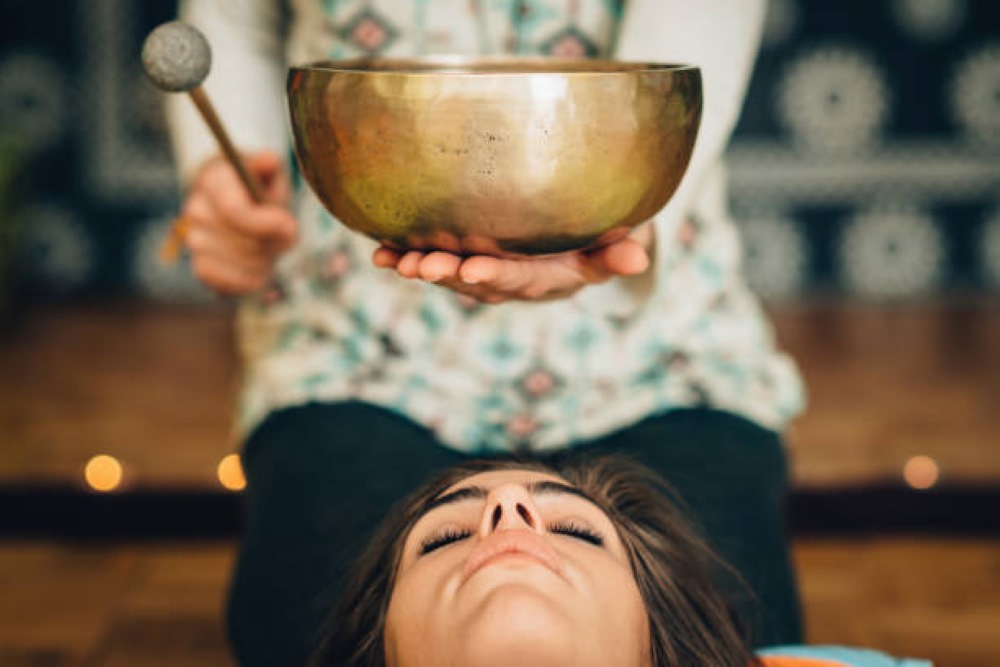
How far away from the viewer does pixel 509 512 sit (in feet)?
2.78

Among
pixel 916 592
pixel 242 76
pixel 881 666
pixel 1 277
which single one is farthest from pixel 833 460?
pixel 1 277

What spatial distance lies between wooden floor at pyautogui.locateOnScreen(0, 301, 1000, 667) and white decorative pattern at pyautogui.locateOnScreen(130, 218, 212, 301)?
0.53 feet

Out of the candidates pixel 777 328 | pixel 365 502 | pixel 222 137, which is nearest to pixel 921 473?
pixel 777 328

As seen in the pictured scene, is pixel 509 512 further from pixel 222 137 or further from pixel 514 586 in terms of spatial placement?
pixel 222 137

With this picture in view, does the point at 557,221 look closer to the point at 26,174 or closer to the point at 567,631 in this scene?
the point at 567,631

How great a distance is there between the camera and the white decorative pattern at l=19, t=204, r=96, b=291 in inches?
132

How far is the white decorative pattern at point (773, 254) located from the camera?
3.27m

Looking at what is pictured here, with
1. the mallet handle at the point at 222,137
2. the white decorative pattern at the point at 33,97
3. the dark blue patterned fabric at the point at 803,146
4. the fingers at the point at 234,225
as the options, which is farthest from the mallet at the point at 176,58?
the white decorative pattern at the point at 33,97

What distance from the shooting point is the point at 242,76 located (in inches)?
50.0

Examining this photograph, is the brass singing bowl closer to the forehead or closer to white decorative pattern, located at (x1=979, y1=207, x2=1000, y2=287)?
the forehead

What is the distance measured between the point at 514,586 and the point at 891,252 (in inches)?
109

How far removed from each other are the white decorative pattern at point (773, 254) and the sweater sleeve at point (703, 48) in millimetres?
2221

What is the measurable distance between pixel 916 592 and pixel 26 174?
2443 mm

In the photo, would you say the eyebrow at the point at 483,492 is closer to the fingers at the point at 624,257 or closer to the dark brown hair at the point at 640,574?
the dark brown hair at the point at 640,574
